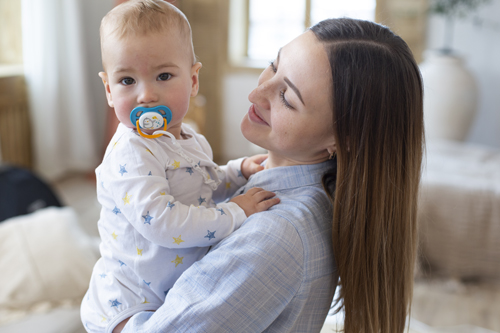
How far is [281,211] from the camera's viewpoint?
0.81m

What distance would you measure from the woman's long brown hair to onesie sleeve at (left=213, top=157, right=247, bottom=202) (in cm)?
22

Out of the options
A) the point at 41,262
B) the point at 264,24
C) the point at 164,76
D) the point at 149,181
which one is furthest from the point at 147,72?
the point at 264,24

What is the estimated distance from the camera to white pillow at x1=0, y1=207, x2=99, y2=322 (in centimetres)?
165

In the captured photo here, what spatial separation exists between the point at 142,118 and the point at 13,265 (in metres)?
1.26

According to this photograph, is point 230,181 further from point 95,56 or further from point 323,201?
point 95,56

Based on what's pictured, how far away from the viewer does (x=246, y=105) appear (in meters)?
5.11

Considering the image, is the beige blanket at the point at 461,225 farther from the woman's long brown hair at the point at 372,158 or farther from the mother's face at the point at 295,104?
the mother's face at the point at 295,104

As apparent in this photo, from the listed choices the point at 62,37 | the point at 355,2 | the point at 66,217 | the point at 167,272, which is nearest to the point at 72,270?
the point at 66,217

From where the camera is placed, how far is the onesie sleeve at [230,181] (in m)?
1.03

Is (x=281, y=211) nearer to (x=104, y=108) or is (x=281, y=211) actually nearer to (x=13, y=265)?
(x=13, y=265)

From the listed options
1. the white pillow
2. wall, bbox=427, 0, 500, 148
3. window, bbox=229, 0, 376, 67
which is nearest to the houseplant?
wall, bbox=427, 0, 500, 148

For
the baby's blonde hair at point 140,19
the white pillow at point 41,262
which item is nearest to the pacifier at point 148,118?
the baby's blonde hair at point 140,19

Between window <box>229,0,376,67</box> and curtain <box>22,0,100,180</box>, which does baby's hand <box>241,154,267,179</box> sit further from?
window <box>229,0,376,67</box>

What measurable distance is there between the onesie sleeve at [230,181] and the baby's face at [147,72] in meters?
0.25
